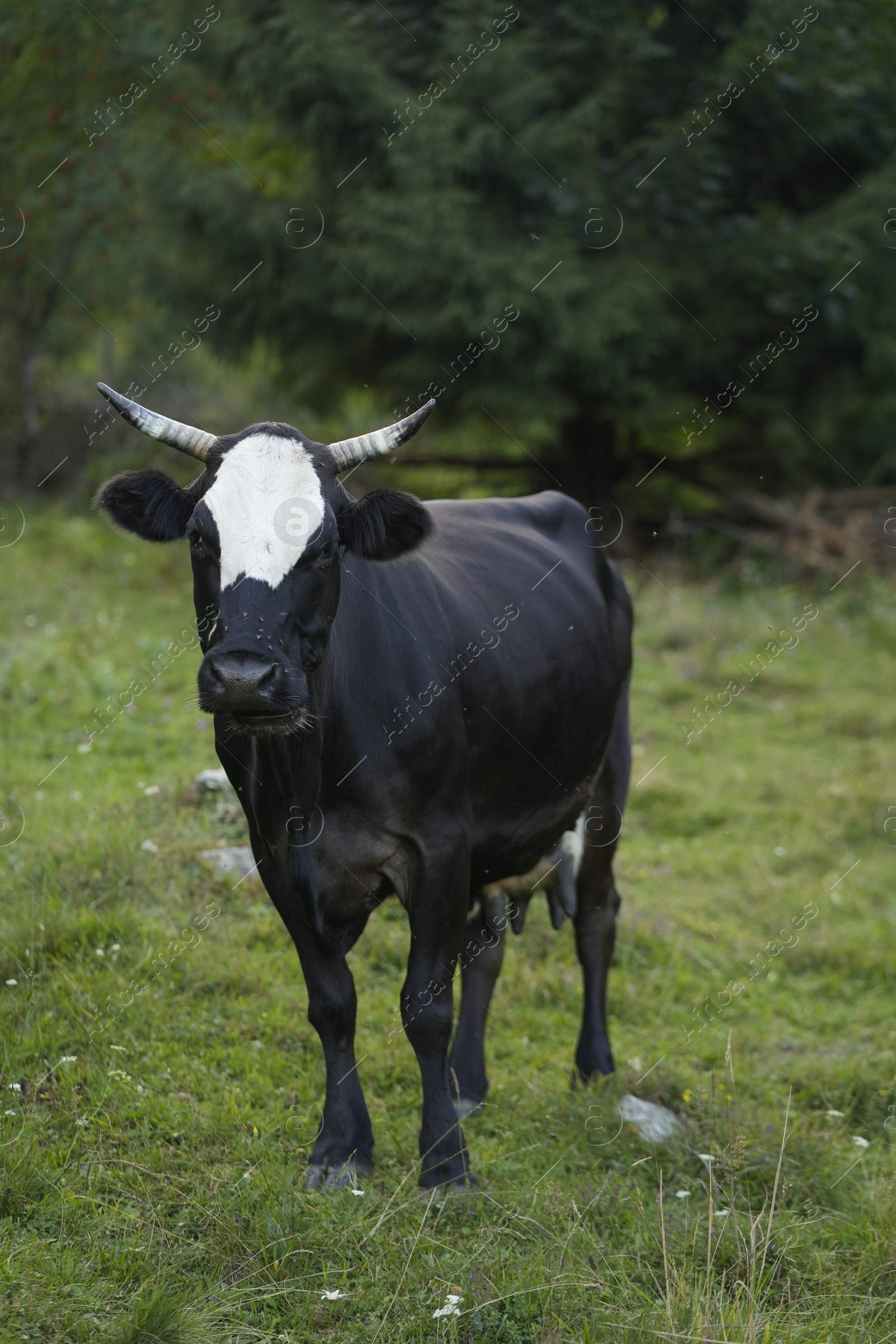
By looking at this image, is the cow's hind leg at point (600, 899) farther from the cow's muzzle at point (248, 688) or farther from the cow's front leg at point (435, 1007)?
the cow's muzzle at point (248, 688)

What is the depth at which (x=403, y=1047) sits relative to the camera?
469cm

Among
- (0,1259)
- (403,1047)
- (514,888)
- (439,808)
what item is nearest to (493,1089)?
(403,1047)

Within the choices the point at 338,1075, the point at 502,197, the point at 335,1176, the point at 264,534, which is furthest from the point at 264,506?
the point at 502,197

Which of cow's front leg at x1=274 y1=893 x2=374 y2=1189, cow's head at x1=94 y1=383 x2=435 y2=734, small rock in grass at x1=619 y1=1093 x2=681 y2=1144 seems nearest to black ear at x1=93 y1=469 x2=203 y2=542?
cow's head at x1=94 y1=383 x2=435 y2=734

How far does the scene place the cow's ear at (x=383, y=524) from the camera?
3.75 m

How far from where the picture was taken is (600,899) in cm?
523

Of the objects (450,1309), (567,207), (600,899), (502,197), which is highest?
(450,1309)

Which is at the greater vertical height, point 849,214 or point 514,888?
point 514,888

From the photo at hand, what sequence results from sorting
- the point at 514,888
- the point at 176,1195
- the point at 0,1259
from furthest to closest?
the point at 514,888 → the point at 176,1195 → the point at 0,1259

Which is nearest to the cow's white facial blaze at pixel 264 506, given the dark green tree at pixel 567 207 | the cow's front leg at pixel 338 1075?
the cow's front leg at pixel 338 1075

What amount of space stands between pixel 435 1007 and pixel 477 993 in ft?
3.19

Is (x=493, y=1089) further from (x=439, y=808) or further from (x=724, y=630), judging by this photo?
(x=724, y=630)

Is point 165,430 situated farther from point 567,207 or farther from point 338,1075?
A: point 567,207

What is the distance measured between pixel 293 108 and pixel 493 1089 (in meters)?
10.0
